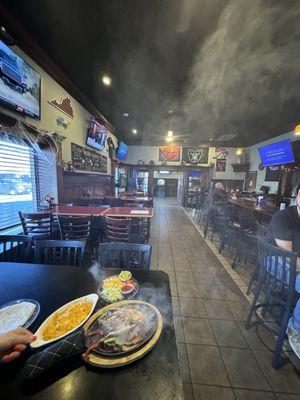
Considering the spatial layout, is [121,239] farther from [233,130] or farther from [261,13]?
[233,130]

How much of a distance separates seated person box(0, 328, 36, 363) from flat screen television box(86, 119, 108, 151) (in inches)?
171

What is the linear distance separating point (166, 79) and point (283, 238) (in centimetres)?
316

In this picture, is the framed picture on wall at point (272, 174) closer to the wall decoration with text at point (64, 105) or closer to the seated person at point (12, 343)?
the wall decoration with text at point (64, 105)

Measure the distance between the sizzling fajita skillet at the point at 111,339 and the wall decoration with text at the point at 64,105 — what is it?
348 cm

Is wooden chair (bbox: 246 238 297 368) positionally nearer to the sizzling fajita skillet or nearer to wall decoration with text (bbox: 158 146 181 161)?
the sizzling fajita skillet

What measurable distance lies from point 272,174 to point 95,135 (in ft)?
20.3

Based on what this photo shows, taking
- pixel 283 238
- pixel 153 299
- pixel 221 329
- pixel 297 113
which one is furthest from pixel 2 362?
pixel 297 113

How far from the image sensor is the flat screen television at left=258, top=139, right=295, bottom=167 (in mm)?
4316

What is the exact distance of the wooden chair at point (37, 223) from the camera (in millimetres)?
2258

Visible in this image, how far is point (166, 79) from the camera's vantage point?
3.14m

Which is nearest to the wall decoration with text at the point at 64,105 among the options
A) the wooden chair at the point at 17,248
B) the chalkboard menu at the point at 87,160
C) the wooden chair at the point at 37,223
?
the chalkboard menu at the point at 87,160

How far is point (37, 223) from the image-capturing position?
92.0 inches

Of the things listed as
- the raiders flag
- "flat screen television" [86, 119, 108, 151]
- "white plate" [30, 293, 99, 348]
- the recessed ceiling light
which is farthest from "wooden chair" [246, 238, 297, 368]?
the raiders flag

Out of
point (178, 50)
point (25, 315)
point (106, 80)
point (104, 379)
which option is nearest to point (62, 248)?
point (25, 315)
